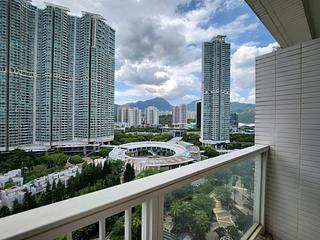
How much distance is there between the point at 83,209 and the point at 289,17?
335 cm

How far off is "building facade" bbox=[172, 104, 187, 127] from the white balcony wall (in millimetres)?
1259

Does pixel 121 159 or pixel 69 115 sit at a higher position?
pixel 69 115

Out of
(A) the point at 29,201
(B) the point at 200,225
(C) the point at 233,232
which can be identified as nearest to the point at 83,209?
(A) the point at 29,201

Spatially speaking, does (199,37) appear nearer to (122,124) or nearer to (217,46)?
(217,46)

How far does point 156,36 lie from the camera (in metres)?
4.08

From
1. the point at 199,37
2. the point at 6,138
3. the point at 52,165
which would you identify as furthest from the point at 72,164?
the point at 199,37

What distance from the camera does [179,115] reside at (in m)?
Result: 3.51

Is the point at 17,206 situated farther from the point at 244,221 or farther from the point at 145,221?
the point at 244,221

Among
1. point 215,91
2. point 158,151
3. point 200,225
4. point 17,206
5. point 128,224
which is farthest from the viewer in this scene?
Answer: point 215,91

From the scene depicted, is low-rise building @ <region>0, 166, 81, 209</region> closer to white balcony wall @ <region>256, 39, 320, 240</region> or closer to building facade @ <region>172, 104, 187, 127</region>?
building facade @ <region>172, 104, 187, 127</region>


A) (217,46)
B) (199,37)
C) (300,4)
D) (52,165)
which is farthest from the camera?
(199,37)

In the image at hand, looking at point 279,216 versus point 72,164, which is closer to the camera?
point 72,164

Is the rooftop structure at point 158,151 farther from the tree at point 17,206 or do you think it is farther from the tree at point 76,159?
the tree at point 17,206

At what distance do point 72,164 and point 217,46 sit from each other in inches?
147
